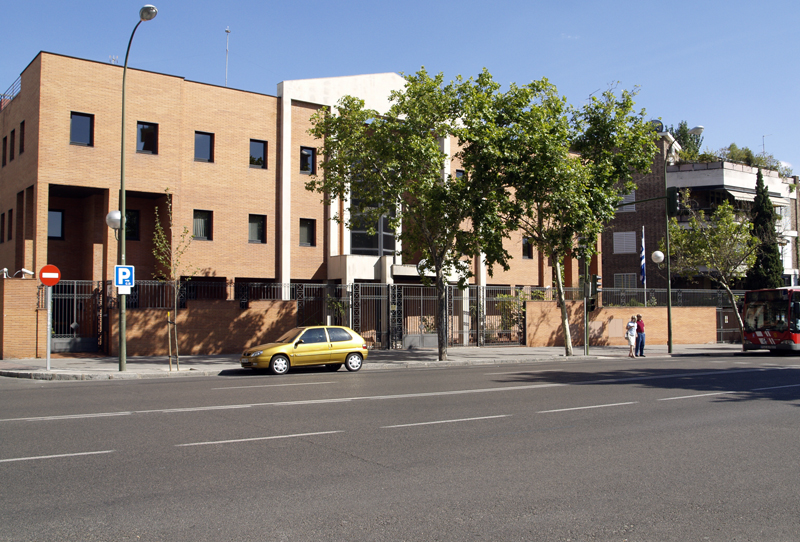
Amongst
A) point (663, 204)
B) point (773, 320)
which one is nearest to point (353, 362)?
point (773, 320)

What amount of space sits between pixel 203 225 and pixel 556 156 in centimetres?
1501

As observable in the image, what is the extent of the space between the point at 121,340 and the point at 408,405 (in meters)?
10.7

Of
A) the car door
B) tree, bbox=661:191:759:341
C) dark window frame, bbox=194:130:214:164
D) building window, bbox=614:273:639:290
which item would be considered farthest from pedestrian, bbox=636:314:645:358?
building window, bbox=614:273:639:290

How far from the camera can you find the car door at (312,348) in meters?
18.8

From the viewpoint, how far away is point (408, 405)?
1156 cm

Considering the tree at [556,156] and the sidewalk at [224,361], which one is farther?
the tree at [556,156]

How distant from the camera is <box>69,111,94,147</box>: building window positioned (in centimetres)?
2506

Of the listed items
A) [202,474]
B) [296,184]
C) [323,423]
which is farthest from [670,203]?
[202,474]

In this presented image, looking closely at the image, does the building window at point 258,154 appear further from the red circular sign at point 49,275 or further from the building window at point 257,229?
the red circular sign at point 49,275

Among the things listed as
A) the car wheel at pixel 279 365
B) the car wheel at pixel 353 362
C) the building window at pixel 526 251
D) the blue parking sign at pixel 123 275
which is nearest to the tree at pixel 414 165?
the car wheel at pixel 353 362

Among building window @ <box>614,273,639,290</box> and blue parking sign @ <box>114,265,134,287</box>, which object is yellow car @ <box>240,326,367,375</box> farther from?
building window @ <box>614,273,639,290</box>

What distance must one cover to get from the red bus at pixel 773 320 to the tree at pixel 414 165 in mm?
13383

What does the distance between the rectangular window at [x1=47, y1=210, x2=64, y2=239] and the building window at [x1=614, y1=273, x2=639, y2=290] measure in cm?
3960

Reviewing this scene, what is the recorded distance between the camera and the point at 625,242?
52.1 metres
